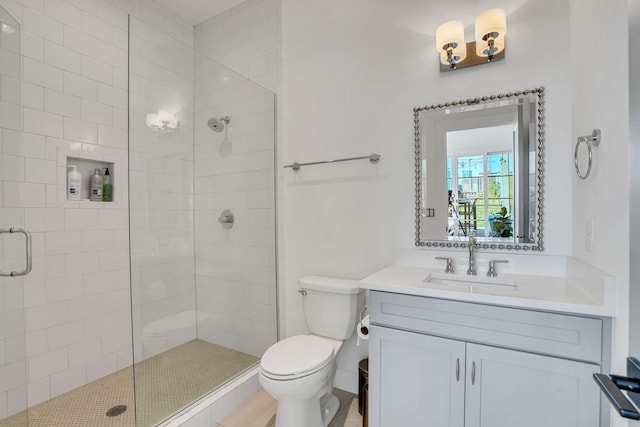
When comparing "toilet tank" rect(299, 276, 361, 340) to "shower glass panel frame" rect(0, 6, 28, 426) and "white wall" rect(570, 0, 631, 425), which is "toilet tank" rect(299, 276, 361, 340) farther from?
"shower glass panel frame" rect(0, 6, 28, 426)

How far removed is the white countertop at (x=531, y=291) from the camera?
102 centimetres

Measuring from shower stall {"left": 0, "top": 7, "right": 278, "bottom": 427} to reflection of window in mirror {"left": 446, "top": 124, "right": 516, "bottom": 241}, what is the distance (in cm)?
129

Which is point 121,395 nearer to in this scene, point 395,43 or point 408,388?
point 408,388

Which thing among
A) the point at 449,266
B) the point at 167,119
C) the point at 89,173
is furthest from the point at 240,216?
the point at 449,266

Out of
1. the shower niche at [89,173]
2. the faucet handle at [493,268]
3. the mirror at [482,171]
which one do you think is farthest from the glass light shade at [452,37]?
the shower niche at [89,173]

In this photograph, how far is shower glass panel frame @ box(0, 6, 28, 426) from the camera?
58.2 inches

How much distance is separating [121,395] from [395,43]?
2.83 meters

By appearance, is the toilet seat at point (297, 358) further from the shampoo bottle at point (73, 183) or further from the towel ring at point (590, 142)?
the shampoo bottle at point (73, 183)

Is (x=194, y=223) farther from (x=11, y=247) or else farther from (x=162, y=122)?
(x=11, y=247)

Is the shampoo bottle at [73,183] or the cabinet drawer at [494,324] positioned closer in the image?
the cabinet drawer at [494,324]

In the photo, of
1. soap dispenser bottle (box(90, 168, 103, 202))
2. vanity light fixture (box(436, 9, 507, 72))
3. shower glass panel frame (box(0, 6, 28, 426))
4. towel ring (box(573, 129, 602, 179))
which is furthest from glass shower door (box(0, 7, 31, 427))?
towel ring (box(573, 129, 602, 179))

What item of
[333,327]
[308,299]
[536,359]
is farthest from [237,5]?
[536,359]

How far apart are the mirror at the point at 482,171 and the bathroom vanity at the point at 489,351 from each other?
0.27 metres

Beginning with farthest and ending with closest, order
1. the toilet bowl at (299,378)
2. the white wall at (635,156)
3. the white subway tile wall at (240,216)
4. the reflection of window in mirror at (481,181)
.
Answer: the white subway tile wall at (240,216), the reflection of window in mirror at (481,181), the toilet bowl at (299,378), the white wall at (635,156)
